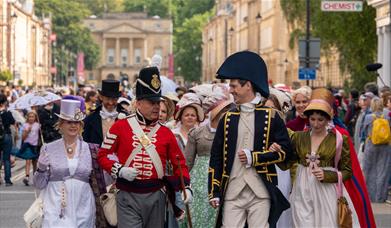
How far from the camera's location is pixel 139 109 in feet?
35.1

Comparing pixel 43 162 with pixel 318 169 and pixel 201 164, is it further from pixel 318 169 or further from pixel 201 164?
pixel 318 169

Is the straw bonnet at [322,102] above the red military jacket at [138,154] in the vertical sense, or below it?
above

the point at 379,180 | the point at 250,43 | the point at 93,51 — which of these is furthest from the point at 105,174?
the point at 93,51

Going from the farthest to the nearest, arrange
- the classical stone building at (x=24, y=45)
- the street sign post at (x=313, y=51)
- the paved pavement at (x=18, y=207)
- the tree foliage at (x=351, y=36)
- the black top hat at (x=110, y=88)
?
the classical stone building at (x=24, y=45) → the tree foliage at (x=351, y=36) → the street sign post at (x=313, y=51) → the paved pavement at (x=18, y=207) → the black top hat at (x=110, y=88)

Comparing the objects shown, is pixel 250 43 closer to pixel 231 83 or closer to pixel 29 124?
pixel 29 124

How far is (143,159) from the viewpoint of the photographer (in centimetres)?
1056

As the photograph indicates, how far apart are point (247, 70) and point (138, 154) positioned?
107cm

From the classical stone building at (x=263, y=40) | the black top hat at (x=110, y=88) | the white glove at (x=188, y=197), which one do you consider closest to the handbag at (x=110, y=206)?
the white glove at (x=188, y=197)

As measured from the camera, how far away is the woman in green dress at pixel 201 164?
1239cm

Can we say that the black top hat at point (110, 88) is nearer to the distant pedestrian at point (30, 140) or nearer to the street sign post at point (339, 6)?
the distant pedestrian at point (30, 140)

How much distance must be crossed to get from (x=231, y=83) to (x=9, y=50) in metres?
100

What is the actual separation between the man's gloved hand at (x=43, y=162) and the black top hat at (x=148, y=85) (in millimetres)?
1031

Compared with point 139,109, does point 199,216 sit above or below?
below

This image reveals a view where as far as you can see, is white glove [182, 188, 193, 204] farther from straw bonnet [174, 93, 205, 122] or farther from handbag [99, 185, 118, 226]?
straw bonnet [174, 93, 205, 122]
